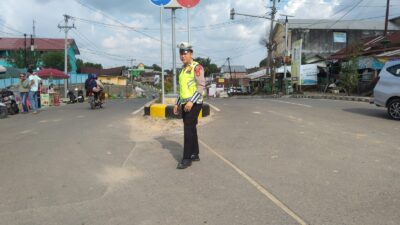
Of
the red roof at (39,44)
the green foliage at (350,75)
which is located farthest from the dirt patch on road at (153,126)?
the red roof at (39,44)

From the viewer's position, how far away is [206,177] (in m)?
5.73

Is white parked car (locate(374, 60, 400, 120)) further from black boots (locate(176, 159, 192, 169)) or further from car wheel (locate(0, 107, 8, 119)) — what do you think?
car wheel (locate(0, 107, 8, 119))

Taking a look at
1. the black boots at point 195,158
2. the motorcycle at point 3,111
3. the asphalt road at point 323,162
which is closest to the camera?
the asphalt road at point 323,162

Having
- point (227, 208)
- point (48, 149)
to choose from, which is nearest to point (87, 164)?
point (48, 149)

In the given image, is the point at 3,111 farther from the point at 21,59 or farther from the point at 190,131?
the point at 21,59

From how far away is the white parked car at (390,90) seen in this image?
12149 mm

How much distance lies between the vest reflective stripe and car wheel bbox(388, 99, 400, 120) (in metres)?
7.96

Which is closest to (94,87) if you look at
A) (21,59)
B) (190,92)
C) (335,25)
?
(190,92)

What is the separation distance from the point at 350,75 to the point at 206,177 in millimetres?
24766

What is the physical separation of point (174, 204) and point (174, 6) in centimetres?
936

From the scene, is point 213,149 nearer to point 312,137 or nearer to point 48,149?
point 312,137

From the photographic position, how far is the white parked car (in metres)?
12.1

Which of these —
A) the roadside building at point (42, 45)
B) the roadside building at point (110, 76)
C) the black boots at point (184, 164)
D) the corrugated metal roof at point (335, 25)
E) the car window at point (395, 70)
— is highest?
the corrugated metal roof at point (335, 25)

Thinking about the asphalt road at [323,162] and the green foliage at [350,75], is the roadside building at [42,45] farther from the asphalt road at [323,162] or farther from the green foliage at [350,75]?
the asphalt road at [323,162]
